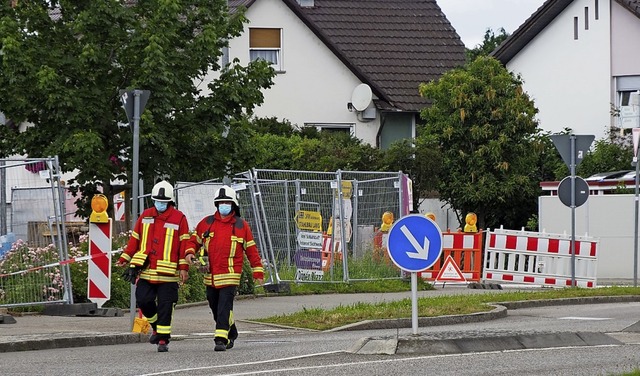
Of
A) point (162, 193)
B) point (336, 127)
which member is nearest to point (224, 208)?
point (162, 193)

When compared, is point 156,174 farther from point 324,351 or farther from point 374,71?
point 374,71

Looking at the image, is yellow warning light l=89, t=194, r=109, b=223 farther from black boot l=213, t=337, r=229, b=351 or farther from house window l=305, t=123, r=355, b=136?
house window l=305, t=123, r=355, b=136

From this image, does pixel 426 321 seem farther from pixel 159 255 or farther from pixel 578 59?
pixel 578 59

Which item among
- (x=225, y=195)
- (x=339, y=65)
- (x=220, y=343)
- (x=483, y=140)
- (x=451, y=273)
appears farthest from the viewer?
(x=339, y=65)

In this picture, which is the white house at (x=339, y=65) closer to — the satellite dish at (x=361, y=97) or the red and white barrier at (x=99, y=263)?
the satellite dish at (x=361, y=97)

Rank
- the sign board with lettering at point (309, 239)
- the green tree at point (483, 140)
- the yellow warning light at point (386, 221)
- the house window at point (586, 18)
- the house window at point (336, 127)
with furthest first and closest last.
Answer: the house window at point (586, 18) → the house window at point (336, 127) → the green tree at point (483, 140) → the yellow warning light at point (386, 221) → the sign board with lettering at point (309, 239)

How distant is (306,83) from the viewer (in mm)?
47094

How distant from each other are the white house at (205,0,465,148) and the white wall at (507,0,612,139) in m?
2.55

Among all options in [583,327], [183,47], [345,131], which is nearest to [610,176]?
[345,131]

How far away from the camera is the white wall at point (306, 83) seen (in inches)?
1826

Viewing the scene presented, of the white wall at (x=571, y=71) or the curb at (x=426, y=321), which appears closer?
the curb at (x=426, y=321)

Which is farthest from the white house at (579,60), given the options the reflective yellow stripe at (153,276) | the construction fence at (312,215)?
the reflective yellow stripe at (153,276)

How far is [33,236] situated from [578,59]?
3051 cm

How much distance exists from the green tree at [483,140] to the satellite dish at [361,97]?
355cm
